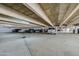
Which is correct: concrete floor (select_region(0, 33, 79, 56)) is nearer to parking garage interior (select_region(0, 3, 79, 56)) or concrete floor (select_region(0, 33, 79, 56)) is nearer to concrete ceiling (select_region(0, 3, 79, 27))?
parking garage interior (select_region(0, 3, 79, 56))

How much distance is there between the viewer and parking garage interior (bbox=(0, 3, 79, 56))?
4.06 feet

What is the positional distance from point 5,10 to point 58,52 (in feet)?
5.44

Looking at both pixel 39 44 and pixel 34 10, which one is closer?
pixel 34 10

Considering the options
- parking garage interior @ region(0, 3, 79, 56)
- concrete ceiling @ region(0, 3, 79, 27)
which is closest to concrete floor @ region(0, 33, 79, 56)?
parking garage interior @ region(0, 3, 79, 56)

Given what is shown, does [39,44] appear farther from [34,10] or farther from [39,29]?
[34,10]

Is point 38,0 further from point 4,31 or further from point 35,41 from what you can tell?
point 35,41

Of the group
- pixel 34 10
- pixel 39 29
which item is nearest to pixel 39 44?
pixel 39 29

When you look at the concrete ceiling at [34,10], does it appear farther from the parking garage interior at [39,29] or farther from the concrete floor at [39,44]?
A: the concrete floor at [39,44]

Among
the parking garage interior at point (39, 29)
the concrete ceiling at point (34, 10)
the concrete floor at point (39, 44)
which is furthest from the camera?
the concrete floor at point (39, 44)

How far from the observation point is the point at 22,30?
1.85 metres

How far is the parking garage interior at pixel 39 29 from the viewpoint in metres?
1.24

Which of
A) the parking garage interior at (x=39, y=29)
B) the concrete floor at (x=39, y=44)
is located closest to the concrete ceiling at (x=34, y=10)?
the parking garage interior at (x=39, y=29)

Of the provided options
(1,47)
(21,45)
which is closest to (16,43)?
(21,45)

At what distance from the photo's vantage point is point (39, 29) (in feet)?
6.51
